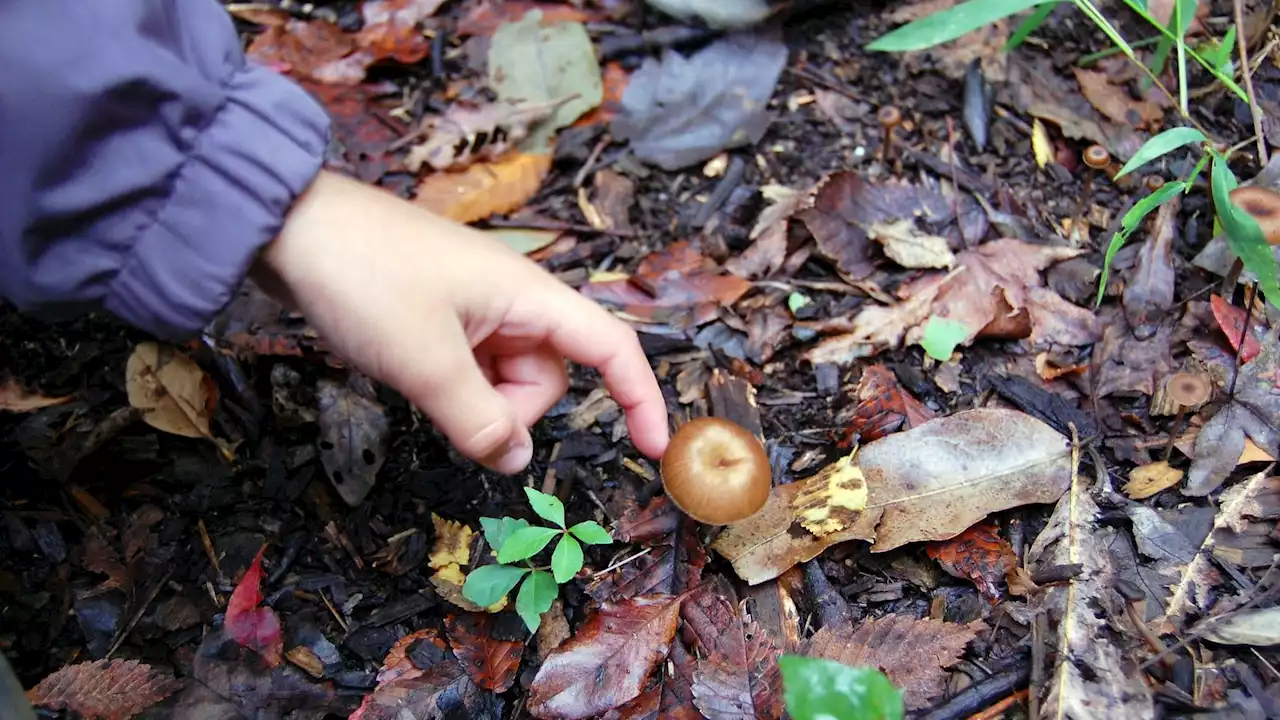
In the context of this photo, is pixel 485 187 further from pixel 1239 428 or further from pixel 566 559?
pixel 1239 428

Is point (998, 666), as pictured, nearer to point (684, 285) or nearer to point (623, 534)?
point (623, 534)

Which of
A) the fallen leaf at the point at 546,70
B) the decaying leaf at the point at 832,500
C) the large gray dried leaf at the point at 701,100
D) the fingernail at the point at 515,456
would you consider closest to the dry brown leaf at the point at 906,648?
the decaying leaf at the point at 832,500

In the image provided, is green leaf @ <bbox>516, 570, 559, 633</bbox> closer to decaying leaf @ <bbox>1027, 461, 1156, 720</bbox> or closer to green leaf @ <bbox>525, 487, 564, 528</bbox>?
green leaf @ <bbox>525, 487, 564, 528</bbox>

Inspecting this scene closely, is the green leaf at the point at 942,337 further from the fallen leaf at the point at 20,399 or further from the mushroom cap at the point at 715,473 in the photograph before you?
the fallen leaf at the point at 20,399

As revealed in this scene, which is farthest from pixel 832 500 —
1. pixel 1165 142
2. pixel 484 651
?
pixel 1165 142

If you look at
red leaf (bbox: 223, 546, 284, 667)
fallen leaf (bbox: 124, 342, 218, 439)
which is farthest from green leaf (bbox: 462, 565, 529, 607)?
fallen leaf (bbox: 124, 342, 218, 439)

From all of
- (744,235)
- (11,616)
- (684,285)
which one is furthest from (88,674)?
(744,235)
